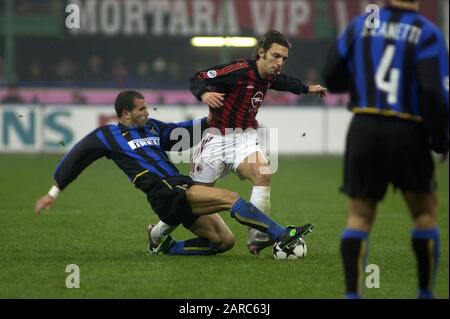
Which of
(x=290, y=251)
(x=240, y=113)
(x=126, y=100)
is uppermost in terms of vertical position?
(x=126, y=100)

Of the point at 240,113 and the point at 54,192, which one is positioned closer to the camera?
the point at 54,192

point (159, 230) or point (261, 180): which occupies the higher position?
point (261, 180)

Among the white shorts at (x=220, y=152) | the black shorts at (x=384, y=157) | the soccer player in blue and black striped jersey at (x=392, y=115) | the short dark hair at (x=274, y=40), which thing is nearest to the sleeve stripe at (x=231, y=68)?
the short dark hair at (x=274, y=40)

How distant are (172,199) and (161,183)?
0.50ft

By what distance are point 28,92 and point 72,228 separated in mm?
14522

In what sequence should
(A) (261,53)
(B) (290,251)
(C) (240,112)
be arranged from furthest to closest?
(C) (240,112), (A) (261,53), (B) (290,251)

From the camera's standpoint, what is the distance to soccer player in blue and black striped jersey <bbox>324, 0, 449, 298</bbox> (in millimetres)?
5605

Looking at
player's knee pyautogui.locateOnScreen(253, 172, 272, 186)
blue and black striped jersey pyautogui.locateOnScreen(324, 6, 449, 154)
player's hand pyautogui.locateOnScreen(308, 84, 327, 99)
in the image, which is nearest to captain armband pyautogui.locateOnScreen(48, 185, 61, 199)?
player's knee pyautogui.locateOnScreen(253, 172, 272, 186)

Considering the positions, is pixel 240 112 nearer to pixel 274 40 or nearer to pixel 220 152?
pixel 220 152

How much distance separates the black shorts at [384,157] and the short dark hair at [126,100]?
2.76 meters

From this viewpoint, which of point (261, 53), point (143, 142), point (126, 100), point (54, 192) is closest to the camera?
point (54, 192)

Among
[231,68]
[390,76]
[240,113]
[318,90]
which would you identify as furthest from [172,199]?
[390,76]

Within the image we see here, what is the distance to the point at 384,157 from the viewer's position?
18.7 ft
